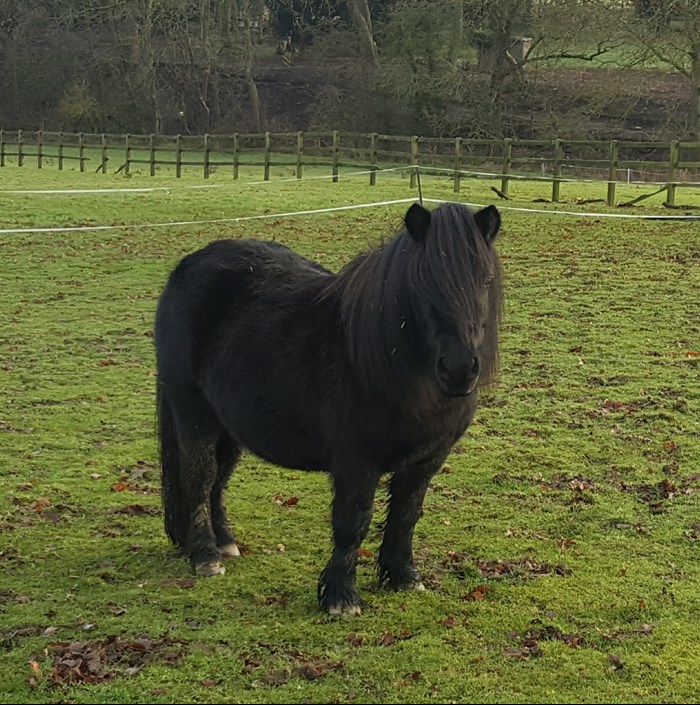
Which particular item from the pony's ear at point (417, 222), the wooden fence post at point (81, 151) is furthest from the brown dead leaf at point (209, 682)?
the wooden fence post at point (81, 151)

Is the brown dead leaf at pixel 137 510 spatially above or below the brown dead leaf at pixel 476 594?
below

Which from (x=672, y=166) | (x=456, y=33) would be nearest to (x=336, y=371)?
(x=672, y=166)

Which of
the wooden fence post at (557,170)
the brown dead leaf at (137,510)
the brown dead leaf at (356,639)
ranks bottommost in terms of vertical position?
the brown dead leaf at (137,510)

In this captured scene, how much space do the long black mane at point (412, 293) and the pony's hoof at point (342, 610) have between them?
1.05 metres

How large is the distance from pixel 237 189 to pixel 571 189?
9.54 m

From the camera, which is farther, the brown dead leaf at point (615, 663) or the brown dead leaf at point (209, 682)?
the brown dead leaf at point (615, 663)

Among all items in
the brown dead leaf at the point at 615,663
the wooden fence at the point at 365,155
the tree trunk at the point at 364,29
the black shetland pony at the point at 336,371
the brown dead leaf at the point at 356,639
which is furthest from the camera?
the tree trunk at the point at 364,29

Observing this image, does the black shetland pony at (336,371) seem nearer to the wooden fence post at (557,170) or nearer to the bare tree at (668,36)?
the wooden fence post at (557,170)

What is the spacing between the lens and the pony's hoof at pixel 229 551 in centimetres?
539

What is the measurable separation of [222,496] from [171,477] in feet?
1.09

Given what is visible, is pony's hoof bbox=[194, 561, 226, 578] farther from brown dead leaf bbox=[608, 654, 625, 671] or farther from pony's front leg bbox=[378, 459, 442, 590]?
brown dead leaf bbox=[608, 654, 625, 671]

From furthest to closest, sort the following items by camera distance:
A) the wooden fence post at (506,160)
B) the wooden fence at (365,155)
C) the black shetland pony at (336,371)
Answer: the wooden fence at (365,155) < the wooden fence post at (506,160) < the black shetland pony at (336,371)

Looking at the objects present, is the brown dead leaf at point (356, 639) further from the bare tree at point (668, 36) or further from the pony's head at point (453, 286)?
the bare tree at point (668, 36)

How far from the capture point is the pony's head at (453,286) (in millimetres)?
3908
